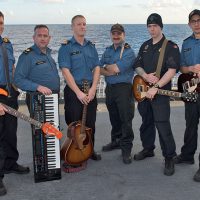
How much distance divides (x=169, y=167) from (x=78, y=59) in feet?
6.44

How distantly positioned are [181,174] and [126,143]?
96 centimetres

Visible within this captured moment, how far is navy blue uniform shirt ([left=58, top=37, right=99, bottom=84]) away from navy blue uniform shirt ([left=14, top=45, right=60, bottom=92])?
0.66 feet

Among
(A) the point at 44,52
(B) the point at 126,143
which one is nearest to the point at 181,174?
(B) the point at 126,143

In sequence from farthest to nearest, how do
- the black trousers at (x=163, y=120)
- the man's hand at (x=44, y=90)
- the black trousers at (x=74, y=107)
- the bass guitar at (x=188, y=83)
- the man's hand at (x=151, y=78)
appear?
1. the black trousers at (x=74, y=107)
2. the black trousers at (x=163, y=120)
3. the man's hand at (x=151, y=78)
4. the bass guitar at (x=188, y=83)
5. the man's hand at (x=44, y=90)

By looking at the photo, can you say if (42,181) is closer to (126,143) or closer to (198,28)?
(126,143)

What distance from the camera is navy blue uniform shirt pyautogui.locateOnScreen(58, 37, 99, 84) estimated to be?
14.8 feet

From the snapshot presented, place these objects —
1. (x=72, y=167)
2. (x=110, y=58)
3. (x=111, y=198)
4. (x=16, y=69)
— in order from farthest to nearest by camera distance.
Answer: (x=110, y=58)
(x=72, y=167)
(x=16, y=69)
(x=111, y=198)

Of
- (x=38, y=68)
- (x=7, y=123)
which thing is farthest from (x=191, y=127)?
(x=7, y=123)

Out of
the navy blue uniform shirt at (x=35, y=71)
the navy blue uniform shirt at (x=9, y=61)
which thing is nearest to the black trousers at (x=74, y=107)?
the navy blue uniform shirt at (x=35, y=71)

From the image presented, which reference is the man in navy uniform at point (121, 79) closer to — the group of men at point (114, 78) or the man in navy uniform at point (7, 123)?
the group of men at point (114, 78)

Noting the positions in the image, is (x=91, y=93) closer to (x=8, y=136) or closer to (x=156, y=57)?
(x=156, y=57)

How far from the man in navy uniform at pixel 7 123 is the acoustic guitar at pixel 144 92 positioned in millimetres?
1685

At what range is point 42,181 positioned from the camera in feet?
13.8

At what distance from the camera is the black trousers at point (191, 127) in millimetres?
4371
